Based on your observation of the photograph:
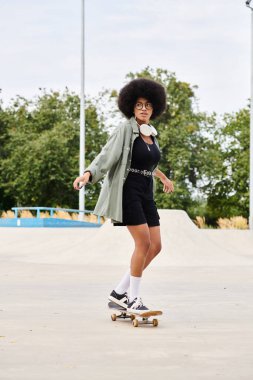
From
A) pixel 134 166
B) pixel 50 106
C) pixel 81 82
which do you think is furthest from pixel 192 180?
pixel 134 166

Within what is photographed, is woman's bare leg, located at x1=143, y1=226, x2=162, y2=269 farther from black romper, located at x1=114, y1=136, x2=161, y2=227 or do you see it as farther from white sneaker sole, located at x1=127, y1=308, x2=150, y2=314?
white sneaker sole, located at x1=127, y1=308, x2=150, y2=314

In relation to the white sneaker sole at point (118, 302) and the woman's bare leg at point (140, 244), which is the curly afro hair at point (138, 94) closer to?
the woman's bare leg at point (140, 244)

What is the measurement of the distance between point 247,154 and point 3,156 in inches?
535

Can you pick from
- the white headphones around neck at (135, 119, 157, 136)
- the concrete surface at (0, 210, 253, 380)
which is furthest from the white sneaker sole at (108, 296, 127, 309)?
the white headphones around neck at (135, 119, 157, 136)

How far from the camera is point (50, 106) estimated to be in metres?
49.1

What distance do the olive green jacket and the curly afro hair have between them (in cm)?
37

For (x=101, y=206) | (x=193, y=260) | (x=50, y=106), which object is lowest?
(x=193, y=260)

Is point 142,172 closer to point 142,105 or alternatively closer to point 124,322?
point 142,105

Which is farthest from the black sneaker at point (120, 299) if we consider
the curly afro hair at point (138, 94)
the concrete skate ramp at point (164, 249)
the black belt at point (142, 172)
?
the concrete skate ramp at point (164, 249)

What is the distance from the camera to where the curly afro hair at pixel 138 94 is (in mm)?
8117

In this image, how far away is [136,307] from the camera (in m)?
7.65

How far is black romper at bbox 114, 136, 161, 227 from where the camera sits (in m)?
7.67

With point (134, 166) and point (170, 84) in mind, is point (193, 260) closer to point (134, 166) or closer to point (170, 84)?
point (134, 166)

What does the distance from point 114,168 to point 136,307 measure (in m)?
1.25
